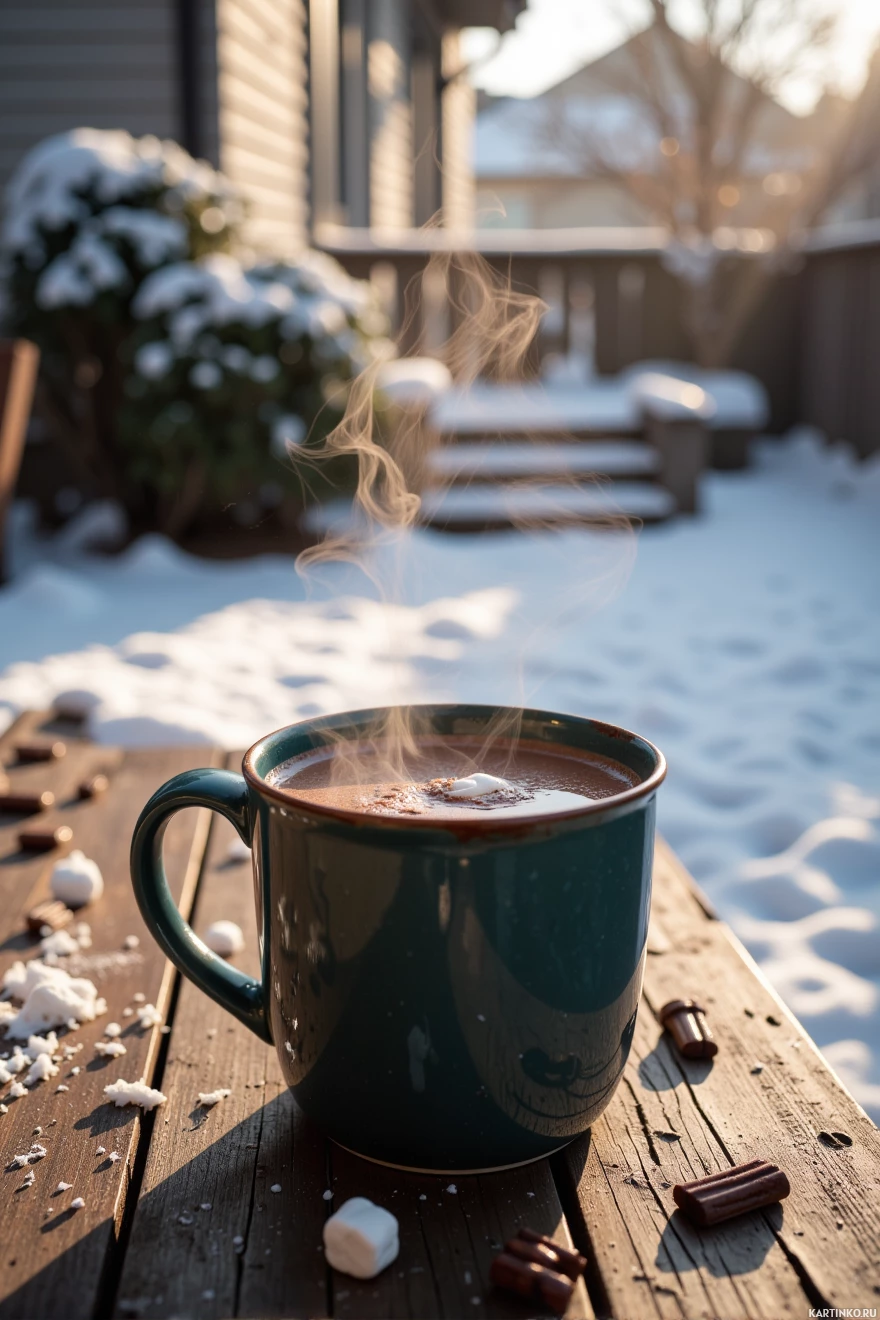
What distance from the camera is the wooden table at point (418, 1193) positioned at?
70 centimetres

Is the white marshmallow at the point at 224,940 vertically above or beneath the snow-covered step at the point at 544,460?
beneath

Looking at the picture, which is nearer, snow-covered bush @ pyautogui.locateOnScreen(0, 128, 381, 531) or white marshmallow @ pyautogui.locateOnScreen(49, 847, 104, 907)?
white marshmallow @ pyautogui.locateOnScreen(49, 847, 104, 907)

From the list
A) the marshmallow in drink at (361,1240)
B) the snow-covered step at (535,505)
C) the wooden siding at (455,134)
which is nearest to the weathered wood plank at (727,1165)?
the marshmallow in drink at (361,1240)

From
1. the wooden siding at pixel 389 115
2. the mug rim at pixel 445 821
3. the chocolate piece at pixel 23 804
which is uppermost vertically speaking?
the wooden siding at pixel 389 115

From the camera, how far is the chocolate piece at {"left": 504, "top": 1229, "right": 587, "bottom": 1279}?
2.31 ft

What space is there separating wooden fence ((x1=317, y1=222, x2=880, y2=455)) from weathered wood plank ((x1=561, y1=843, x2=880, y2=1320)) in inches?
266

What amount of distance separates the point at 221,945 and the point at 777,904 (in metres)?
1.23

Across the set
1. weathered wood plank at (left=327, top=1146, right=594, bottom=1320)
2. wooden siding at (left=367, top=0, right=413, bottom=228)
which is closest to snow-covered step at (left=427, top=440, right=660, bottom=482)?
wooden siding at (left=367, top=0, right=413, bottom=228)

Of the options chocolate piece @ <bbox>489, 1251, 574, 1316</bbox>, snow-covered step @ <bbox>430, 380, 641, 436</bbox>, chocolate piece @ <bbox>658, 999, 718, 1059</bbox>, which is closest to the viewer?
chocolate piece @ <bbox>489, 1251, 574, 1316</bbox>

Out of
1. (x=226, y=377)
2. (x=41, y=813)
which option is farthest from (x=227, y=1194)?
(x=226, y=377)

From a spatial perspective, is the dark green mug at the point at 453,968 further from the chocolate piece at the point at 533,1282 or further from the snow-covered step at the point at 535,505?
the snow-covered step at the point at 535,505

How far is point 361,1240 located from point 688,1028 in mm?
376

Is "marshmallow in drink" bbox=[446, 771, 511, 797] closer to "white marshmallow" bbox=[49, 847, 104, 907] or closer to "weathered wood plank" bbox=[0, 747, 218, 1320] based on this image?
"weathered wood plank" bbox=[0, 747, 218, 1320]

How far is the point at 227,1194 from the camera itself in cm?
79
